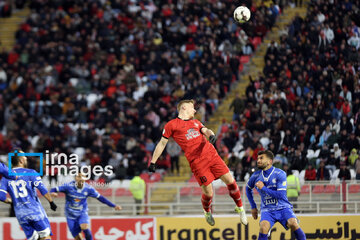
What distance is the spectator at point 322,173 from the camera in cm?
2038

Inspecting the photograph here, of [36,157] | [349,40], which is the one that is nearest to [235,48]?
[349,40]

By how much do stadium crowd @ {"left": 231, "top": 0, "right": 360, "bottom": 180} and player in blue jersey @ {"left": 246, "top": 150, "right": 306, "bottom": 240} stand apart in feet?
19.5

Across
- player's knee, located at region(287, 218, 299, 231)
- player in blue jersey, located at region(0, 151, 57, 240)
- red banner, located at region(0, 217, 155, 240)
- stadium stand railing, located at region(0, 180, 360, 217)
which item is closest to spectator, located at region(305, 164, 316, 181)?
stadium stand railing, located at region(0, 180, 360, 217)

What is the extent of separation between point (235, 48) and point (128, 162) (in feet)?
21.0

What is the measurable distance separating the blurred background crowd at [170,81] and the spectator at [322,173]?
62mm

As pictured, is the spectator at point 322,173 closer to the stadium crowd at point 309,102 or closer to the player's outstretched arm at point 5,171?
the stadium crowd at point 309,102

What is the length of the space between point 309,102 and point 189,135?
35.6 feet

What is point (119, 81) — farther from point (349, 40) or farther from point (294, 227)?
point (294, 227)

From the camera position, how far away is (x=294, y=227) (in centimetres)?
1422

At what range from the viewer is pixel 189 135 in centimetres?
1330

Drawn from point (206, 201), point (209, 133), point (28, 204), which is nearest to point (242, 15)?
point (206, 201)

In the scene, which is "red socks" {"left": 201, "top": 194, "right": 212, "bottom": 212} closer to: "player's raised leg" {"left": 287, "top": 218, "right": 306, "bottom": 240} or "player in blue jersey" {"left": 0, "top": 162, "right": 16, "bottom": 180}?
"player's raised leg" {"left": 287, "top": 218, "right": 306, "bottom": 240}

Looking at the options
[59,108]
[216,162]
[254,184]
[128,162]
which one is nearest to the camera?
[216,162]

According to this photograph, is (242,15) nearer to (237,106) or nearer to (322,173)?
(322,173)
